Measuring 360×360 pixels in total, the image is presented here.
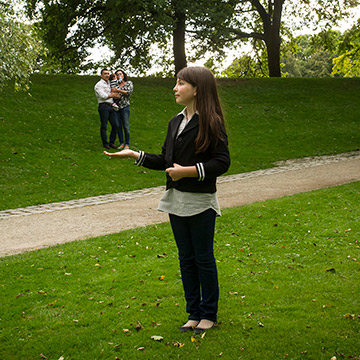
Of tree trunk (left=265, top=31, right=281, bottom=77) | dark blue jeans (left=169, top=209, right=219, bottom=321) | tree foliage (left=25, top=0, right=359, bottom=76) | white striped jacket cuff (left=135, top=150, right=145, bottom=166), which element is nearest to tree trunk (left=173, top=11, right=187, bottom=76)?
tree foliage (left=25, top=0, right=359, bottom=76)

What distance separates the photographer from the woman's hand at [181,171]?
3844 mm

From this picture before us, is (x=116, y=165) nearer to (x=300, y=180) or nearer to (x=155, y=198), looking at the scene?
(x=155, y=198)

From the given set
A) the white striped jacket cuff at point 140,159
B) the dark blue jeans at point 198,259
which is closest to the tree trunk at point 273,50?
the white striped jacket cuff at point 140,159

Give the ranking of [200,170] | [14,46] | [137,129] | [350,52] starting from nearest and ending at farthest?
[200,170]
[14,46]
[137,129]
[350,52]

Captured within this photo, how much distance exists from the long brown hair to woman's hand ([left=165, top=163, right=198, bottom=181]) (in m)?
0.20

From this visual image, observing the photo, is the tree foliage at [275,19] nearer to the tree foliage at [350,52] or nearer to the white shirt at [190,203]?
the tree foliage at [350,52]

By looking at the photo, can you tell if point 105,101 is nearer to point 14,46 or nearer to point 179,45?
point 14,46

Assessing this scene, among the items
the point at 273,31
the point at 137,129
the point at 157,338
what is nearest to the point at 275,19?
the point at 273,31

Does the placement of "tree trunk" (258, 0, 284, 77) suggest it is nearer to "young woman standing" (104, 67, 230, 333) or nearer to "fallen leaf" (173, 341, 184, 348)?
"young woman standing" (104, 67, 230, 333)

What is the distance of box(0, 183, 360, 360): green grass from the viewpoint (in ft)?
13.7

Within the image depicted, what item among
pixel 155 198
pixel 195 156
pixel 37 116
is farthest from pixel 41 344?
pixel 37 116

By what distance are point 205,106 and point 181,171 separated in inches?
23.6

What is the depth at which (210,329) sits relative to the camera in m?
4.38

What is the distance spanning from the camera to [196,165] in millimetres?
3854
